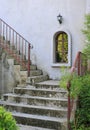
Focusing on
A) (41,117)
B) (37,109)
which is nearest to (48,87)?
(37,109)

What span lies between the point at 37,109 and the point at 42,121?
626 mm

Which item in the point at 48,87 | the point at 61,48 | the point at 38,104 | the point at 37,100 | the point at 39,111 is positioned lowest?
the point at 39,111

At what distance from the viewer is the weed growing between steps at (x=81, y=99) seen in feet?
21.0

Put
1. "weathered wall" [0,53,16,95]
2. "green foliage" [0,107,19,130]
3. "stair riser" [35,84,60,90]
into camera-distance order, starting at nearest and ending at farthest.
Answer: "green foliage" [0,107,19,130], "stair riser" [35,84,60,90], "weathered wall" [0,53,16,95]

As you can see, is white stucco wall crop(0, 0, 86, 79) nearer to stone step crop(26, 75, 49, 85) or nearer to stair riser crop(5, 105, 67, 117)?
stone step crop(26, 75, 49, 85)

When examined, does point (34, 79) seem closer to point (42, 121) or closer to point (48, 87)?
point (48, 87)

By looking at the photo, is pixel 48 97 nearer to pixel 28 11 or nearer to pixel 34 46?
pixel 34 46

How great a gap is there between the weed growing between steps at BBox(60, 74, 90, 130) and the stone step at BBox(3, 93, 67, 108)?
53cm

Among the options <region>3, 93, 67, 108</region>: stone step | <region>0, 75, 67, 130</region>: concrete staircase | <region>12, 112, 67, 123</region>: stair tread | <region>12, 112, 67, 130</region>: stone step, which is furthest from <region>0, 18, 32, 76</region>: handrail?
<region>12, 112, 67, 130</region>: stone step

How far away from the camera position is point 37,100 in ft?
25.7

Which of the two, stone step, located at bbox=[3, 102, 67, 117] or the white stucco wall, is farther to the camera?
the white stucco wall

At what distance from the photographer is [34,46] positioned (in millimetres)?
10492

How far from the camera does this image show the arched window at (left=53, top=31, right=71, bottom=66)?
32.7 ft

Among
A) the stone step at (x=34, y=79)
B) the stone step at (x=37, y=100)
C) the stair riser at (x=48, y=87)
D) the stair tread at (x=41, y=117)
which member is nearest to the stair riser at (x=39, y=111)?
the stair tread at (x=41, y=117)
